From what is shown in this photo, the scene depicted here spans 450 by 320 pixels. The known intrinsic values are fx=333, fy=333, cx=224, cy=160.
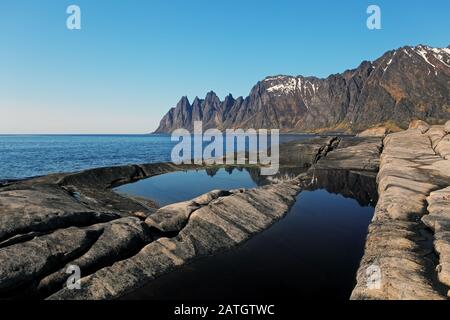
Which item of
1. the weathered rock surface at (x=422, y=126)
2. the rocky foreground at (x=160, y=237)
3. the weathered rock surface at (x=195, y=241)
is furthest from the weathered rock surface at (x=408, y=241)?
the weathered rock surface at (x=422, y=126)

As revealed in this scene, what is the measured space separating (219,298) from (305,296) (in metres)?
4.60

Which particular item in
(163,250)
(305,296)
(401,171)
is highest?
(401,171)

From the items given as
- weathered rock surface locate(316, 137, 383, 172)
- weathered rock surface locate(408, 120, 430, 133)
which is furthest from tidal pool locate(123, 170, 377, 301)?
weathered rock surface locate(408, 120, 430, 133)

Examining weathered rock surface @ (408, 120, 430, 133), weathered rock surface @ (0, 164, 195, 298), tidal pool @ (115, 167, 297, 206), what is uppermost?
weathered rock surface @ (408, 120, 430, 133)

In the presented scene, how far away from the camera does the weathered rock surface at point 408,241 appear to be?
16.1 meters

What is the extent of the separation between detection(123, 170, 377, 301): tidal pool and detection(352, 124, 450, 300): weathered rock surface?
1671 millimetres

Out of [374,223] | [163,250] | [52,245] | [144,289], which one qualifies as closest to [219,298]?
[144,289]

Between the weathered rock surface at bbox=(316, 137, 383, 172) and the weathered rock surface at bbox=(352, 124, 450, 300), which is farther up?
the weathered rock surface at bbox=(316, 137, 383, 172)

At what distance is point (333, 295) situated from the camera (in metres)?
17.9

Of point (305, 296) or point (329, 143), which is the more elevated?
point (329, 143)

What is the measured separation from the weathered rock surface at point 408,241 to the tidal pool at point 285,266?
167 cm

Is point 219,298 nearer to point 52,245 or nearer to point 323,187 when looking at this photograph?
point 52,245

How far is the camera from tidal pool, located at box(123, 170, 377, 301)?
18016mm

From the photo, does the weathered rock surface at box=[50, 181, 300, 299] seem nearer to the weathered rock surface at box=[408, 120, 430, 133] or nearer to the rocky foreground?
the rocky foreground
